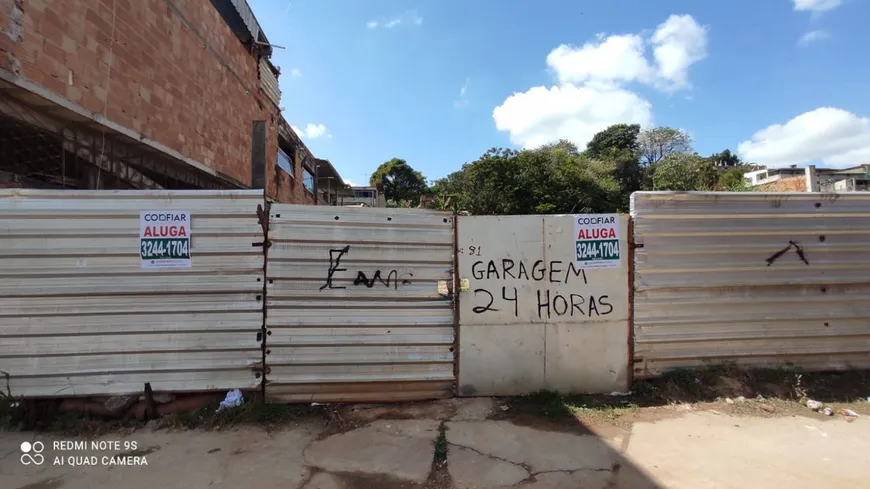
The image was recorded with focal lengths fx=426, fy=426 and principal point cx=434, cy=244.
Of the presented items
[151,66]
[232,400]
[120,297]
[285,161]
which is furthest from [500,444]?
[285,161]

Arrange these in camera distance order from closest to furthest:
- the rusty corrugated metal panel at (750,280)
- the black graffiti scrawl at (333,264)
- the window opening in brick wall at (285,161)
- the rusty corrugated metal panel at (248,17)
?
the black graffiti scrawl at (333,264), the rusty corrugated metal panel at (750,280), the rusty corrugated metal panel at (248,17), the window opening in brick wall at (285,161)

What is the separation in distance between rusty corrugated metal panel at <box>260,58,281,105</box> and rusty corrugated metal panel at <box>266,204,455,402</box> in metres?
9.68

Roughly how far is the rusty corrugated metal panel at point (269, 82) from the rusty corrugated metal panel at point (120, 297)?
30.1 ft

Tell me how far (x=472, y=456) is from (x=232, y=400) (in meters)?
2.34

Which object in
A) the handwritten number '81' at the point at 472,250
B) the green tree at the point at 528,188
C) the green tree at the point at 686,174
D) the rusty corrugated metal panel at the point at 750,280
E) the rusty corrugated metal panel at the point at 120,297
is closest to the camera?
the rusty corrugated metal panel at the point at 120,297

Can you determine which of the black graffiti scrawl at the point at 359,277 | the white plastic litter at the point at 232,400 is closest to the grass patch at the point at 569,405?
the black graffiti scrawl at the point at 359,277

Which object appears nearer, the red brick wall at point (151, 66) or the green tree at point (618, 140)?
the red brick wall at point (151, 66)

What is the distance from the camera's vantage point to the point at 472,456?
11.1ft

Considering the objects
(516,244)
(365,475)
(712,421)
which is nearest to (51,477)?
(365,475)

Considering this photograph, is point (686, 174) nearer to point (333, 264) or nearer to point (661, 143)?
point (661, 143)

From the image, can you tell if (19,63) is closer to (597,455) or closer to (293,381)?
(293,381)

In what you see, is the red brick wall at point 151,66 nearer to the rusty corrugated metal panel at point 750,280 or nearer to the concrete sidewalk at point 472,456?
the concrete sidewalk at point 472,456

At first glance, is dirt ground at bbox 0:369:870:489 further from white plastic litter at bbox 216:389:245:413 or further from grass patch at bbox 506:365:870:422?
white plastic litter at bbox 216:389:245:413

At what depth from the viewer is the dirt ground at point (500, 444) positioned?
3092mm
